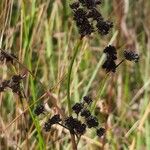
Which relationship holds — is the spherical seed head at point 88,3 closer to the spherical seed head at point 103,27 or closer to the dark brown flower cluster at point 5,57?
the spherical seed head at point 103,27

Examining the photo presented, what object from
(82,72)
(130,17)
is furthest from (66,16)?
(130,17)

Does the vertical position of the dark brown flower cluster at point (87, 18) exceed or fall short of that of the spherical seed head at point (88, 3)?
it falls short

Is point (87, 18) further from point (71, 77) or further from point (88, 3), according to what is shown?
point (71, 77)

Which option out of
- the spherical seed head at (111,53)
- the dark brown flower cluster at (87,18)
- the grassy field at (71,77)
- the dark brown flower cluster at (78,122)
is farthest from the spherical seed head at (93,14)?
the grassy field at (71,77)

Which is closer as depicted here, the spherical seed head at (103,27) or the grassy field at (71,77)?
the spherical seed head at (103,27)

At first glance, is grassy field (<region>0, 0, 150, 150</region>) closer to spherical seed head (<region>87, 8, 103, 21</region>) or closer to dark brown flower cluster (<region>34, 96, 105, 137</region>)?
dark brown flower cluster (<region>34, 96, 105, 137</region>)

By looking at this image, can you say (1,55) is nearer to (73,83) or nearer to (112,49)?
(112,49)

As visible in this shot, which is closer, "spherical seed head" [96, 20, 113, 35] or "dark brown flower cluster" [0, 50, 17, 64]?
"spherical seed head" [96, 20, 113, 35]

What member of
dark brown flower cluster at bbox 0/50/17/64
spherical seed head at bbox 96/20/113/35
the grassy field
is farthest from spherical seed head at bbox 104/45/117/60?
the grassy field
